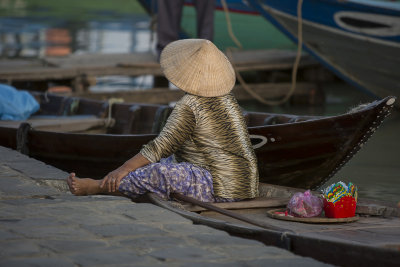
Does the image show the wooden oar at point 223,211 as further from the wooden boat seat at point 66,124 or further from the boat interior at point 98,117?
the wooden boat seat at point 66,124

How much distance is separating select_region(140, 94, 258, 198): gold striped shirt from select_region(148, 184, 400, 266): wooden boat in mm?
129

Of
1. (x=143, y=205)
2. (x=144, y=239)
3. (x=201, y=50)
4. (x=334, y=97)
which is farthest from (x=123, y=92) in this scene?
(x=144, y=239)

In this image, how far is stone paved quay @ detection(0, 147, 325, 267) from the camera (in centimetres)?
268

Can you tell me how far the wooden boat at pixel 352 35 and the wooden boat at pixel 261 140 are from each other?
348 centimetres

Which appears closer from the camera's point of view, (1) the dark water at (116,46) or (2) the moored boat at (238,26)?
(1) the dark water at (116,46)

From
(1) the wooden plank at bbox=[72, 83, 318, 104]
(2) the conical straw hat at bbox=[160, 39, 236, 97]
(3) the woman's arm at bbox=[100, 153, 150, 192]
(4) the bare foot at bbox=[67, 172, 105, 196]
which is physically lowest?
(1) the wooden plank at bbox=[72, 83, 318, 104]

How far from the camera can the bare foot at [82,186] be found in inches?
160

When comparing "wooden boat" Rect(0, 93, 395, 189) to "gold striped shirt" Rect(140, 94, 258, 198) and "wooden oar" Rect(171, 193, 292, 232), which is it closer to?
"gold striped shirt" Rect(140, 94, 258, 198)

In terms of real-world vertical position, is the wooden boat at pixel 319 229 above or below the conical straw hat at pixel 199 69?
below

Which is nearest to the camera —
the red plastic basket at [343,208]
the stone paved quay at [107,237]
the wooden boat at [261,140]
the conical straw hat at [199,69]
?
the stone paved quay at [107,237]

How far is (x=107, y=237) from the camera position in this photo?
9.72 feet

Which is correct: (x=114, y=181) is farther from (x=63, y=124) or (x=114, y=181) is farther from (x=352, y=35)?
(x=352, y=35)

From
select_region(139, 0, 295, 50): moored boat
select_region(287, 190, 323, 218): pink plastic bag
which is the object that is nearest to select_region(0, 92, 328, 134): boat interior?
select_region(287, 190, 323, 218): pink plastic bag

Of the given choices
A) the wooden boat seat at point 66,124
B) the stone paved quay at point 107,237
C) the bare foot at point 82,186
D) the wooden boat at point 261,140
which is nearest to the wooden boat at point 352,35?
the wooden boat at point 261,140
